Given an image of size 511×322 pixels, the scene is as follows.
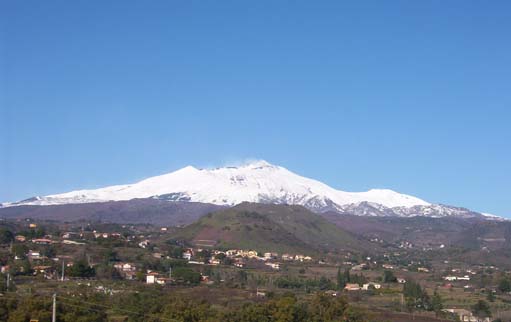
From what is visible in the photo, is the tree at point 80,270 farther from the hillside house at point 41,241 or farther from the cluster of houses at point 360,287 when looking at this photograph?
the cluster of houses at point 360,287

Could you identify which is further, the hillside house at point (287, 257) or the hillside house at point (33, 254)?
the hillside house at point (287, 257)

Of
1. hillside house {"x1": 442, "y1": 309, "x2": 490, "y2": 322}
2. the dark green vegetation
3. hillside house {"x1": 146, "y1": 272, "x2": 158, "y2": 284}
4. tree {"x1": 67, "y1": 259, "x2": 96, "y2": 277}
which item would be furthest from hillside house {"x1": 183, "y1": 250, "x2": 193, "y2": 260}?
hillside house {"x1": 442, "y1": 309, "x2": 490, "y2": 322}

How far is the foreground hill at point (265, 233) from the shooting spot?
118750 millimetres

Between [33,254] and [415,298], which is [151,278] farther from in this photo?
[415,298]

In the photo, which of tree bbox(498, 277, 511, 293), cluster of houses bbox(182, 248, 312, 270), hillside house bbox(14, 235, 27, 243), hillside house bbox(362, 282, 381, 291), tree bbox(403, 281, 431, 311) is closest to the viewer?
tree bbox(403, 281, 431, 311)

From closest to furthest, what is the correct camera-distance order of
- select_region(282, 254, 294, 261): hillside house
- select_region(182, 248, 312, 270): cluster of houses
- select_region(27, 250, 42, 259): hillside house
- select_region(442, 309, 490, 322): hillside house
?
1. select_region(442, 309, 490, 322): hillside house
2. select_region(27, 250, 42, 259): hillside house
3. select_region(182, 248, 312, 270): cluster of houses
4. select_region(282, 254, 294, 261): hillside house

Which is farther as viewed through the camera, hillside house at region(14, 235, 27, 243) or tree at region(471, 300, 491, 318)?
hillside house at region(14, 235, 27, 243)

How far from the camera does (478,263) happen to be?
127 meters

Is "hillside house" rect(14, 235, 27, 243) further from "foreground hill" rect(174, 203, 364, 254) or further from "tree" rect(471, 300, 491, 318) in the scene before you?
"tree" rect(471, 300, 491, 318)

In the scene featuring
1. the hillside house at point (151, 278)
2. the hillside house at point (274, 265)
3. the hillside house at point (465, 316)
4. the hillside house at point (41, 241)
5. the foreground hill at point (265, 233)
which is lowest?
the hillside house at point (465, 316)

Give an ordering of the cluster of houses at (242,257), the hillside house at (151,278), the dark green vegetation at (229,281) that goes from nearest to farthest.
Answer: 1. the dark green vegetation at (229,281)
2. the hillside house at (151,278)
3. the cluster of houses at (242,257)

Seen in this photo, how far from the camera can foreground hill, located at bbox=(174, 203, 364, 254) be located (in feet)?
390

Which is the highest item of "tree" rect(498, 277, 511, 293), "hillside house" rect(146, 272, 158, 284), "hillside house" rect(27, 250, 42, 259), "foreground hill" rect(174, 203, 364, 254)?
"foreground hill" rect(174, 203, 364, 254)

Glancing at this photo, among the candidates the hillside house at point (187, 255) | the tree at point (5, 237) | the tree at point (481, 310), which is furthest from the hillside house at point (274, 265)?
the tree at point (481, 310)
